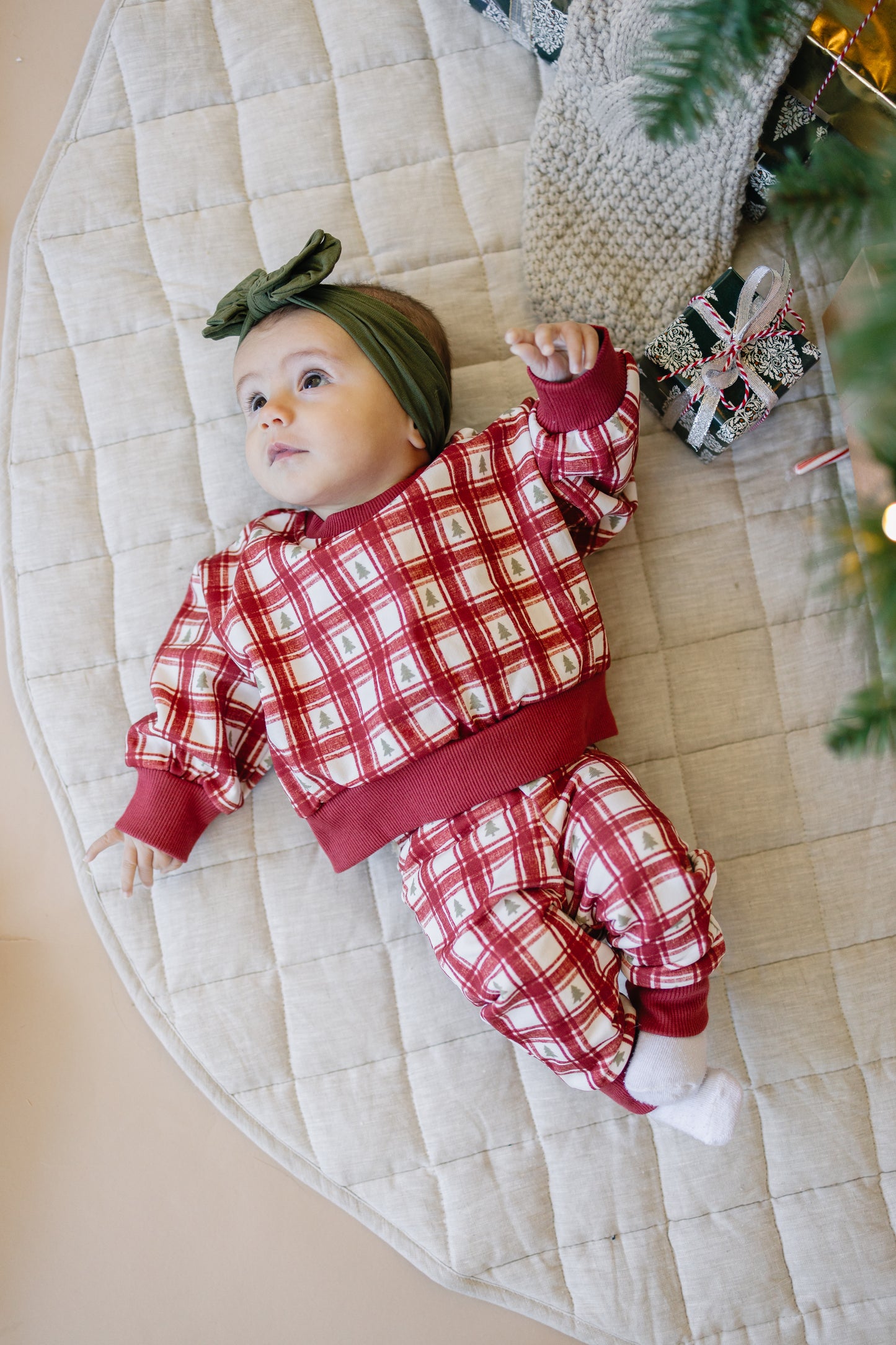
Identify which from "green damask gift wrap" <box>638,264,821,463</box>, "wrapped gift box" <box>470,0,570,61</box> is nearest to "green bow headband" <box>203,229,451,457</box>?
"green damask gift wrap" <box>638,264,821,463</box>

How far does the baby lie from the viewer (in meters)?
0.94

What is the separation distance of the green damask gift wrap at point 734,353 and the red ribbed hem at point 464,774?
0.34m

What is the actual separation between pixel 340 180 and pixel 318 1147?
1.15m

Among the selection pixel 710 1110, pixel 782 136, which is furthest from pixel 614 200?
pixel 710 1110

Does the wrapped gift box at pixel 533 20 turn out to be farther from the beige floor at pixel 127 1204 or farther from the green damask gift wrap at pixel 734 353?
the beige floor at pixel 127 1204

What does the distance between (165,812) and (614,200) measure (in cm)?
88

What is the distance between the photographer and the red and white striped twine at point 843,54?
92 cm

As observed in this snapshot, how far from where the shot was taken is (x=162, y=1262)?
104 cm

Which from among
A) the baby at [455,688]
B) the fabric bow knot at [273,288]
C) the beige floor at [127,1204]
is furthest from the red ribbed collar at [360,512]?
the beige floor at [127,1204]

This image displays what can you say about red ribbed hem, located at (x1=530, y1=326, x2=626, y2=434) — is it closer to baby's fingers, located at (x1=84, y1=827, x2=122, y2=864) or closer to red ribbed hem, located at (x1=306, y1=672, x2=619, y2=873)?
red ribbed hem, located at (x1=306, y1=672, x2=619, y2=873)

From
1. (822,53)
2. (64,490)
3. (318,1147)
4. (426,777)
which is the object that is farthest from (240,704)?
(822,53)

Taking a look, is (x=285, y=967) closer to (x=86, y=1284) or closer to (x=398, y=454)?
(x=86, y=1284)

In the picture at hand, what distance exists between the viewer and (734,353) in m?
1.01

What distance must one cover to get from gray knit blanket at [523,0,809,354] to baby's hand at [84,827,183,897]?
0.78 metres
